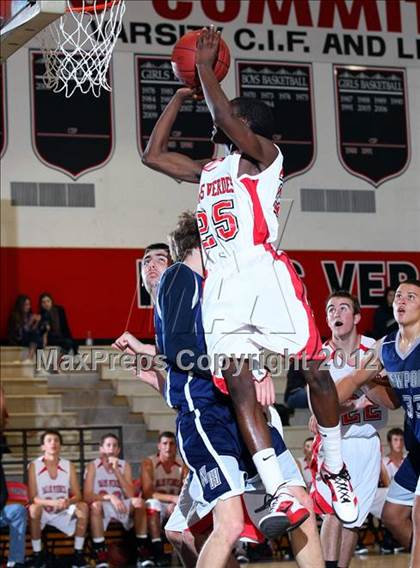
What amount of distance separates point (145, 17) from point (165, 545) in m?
8.69

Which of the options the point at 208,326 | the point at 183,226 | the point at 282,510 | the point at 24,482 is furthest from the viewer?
the point at 24,482

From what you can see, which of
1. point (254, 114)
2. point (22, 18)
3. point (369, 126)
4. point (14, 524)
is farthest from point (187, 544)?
point (369, 126)

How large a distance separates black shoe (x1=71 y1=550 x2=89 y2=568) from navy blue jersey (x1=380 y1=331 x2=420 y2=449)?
5.40 meters

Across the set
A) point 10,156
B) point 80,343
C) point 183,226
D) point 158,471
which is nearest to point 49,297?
point 80,343

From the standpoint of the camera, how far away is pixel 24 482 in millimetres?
12336

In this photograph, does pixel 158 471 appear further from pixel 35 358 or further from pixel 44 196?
pixel 44 196

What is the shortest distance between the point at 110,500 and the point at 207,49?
24.2 ft

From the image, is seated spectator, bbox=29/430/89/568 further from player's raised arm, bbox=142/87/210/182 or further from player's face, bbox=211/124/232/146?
player's face, bbox=211/124/232/146

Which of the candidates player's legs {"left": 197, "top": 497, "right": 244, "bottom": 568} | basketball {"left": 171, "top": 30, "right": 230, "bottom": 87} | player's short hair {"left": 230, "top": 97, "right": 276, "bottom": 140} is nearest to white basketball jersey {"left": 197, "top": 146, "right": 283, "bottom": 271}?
player's short hair {"left": 230, "top": 97, "right": 276, "bottom": 140}

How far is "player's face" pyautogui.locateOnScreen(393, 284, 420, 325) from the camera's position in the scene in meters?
7.04

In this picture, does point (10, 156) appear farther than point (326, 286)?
No

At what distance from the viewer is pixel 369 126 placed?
59.1 ft

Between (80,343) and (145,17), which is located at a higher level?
(145,17)

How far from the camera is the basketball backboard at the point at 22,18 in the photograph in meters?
5.67
